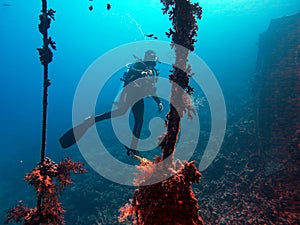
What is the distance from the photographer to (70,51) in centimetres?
10100


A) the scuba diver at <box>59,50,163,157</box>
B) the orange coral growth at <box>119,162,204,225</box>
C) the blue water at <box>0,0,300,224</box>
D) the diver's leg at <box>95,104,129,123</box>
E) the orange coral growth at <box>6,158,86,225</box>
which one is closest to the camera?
the orange coral growth at <box>119,162,204,225</box>

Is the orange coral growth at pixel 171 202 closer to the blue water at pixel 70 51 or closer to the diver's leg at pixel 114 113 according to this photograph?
the diver's leg at pixel 114 113

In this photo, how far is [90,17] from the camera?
359 feet

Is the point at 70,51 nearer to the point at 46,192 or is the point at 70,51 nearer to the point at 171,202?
the point at 46,192

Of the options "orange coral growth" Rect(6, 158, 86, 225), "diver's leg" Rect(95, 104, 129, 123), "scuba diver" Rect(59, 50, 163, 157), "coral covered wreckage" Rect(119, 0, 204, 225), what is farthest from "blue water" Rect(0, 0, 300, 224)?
"coral covered wreckage" Rect(119, 0, 204, 225)

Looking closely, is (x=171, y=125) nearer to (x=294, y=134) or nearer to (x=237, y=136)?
(x=294, y=134)

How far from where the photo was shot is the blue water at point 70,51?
25422 millimetres

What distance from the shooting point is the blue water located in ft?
83.4

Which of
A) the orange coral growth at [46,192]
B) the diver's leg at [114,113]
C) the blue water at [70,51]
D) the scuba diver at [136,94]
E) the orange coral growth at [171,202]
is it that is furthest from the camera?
the blue water at [70,51]

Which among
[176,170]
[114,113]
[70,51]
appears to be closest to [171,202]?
[176,170]

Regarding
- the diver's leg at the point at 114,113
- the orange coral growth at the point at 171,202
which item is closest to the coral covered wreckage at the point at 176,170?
the orange coral growth at the point at 171,202

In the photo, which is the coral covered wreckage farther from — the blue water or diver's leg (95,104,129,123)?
the blue water

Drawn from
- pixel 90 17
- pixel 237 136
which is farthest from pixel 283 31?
pixel 90 17

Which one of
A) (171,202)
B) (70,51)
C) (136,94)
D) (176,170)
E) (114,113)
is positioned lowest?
(171,202)
